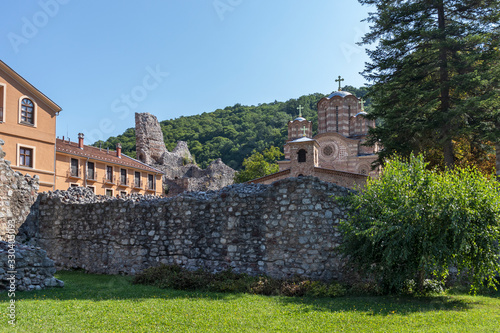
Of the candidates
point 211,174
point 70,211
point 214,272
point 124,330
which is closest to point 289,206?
point 214,272

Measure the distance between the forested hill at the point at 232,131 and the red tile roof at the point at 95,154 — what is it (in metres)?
15.8

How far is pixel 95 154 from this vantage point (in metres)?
38.9

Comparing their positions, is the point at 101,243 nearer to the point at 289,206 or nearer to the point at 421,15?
the point at 289,206

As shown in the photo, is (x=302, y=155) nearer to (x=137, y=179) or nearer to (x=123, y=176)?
(x=137, y=179)

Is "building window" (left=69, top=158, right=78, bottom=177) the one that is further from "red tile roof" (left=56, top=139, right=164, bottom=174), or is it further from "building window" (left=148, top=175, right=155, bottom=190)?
"building window" (left=148, top=175, right=155, bottom=190)

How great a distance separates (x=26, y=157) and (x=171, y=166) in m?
28.4

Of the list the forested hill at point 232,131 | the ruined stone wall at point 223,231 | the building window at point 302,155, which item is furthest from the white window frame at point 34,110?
the forested hill at point 232,131

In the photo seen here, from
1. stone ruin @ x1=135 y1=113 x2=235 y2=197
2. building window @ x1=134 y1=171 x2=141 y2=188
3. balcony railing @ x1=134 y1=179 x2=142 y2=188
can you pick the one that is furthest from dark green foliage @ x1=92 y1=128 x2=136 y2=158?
balcony railing @ x1=134 y1=179 x2=142 y2=188

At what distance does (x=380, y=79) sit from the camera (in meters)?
18.4

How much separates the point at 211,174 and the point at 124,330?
44.0m

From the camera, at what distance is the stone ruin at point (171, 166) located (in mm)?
49688

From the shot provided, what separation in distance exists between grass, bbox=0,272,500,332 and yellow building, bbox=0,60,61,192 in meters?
16.0

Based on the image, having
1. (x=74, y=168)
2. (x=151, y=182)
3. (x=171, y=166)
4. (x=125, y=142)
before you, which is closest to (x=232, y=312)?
(x=74, y=168)

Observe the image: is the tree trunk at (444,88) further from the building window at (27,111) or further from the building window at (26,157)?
the building window at (26,157)
